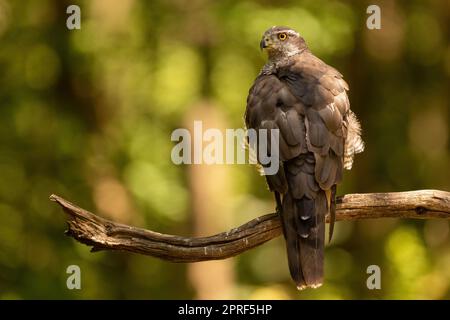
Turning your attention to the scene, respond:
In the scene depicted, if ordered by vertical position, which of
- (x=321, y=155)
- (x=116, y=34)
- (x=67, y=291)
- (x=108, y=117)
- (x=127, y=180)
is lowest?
(x=67, y=291)

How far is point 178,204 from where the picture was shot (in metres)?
12.8

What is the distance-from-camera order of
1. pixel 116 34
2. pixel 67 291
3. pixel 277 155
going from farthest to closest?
pixel 116 34
pixel 67 291
pixel 277 155

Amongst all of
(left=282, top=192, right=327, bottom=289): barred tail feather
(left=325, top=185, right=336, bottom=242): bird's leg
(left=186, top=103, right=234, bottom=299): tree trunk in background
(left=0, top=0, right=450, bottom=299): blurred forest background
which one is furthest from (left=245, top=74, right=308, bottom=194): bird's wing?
(left=0, top=0, right=450, bottom=299): blurred forest background

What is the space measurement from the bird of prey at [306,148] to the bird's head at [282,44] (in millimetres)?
650

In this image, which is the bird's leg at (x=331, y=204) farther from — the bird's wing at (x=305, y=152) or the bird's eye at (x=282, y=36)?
the bird's eye at (x=282, y=36)

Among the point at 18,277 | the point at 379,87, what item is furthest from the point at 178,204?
the point at 379,87

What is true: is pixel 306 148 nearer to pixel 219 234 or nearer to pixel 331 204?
pixel 331 204

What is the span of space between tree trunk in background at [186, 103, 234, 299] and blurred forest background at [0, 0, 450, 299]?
2 centimetres

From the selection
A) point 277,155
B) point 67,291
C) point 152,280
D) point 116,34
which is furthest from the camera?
point 152,280

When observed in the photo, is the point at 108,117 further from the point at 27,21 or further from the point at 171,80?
the point at 27,21

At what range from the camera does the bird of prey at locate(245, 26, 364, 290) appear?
18.8ft

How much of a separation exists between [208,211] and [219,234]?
5852 millimetres

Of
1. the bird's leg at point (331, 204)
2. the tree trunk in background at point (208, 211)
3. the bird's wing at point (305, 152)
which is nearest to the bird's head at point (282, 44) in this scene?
the bird's wing at point (305, 152)

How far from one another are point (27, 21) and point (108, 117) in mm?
2300
